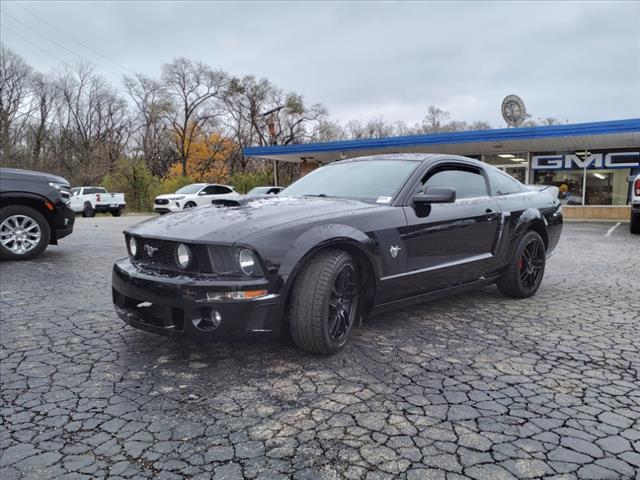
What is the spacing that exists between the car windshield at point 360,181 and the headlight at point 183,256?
1.39 meters

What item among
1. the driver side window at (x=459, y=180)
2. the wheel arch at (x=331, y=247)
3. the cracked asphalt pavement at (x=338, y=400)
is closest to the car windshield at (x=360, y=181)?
the driver side window at (x=459, y=180)

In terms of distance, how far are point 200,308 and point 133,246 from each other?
3.22ft

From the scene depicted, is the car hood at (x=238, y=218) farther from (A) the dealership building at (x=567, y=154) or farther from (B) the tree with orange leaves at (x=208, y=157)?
(B) the tree with orange leaves at (x=208, y=157)

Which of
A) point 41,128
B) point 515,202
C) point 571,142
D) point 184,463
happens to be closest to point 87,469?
point 184,463

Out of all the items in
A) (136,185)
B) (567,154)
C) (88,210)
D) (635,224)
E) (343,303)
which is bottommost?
(635,224)

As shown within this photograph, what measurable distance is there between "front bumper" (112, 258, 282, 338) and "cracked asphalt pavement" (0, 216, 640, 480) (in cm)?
30

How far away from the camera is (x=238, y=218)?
10.4 ft

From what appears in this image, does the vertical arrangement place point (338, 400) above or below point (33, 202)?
below

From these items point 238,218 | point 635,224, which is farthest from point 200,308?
point 635,224

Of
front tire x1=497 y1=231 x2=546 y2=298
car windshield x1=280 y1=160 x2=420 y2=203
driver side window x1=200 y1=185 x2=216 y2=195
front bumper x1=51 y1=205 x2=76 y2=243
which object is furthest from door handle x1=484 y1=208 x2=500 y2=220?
driver side window x1=200 y1=185 x2=216 y2=195

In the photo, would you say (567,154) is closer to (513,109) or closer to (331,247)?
(513,109)

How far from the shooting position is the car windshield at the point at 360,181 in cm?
387

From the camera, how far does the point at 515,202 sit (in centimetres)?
478

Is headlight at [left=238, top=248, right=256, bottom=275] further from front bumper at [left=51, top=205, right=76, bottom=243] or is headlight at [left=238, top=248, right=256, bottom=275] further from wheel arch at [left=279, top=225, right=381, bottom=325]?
front bumper at [left=51, top=205, right=76, bottom=243]
